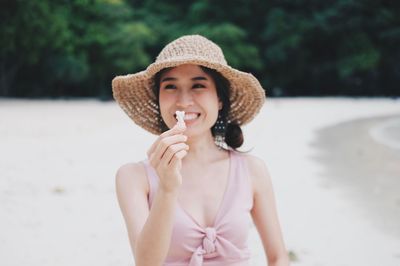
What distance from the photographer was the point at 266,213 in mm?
1898

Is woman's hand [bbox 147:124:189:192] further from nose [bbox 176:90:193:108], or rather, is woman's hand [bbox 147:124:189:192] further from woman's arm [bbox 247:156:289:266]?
woman's arm [bbox 247:156:289:266]

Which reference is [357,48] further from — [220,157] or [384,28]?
[220,157]

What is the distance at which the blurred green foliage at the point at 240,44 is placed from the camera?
90.1 ft

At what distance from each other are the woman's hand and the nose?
317 millimetres

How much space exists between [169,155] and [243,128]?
10.9 meters

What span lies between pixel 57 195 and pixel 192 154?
3.55 meters

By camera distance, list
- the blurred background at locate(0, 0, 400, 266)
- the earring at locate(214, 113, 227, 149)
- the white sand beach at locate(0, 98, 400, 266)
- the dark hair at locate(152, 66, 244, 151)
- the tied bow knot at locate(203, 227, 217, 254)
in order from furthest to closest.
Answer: the blurred background at locate(0, 0, 400, 266), the white sand beach at locate(0, 98, 400, 266), the earring at locate(214, 113, 227, 149), the dark hair at locate(152, 66, 244, 151), the tied bow knot at locate(203, 227, 217, 254)

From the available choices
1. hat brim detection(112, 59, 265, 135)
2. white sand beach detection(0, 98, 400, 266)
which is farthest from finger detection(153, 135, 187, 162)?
white sand beach detection(0, 98, 400, 266)

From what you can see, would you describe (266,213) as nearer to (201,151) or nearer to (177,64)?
(201,151)

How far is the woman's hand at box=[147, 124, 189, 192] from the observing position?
1.36m

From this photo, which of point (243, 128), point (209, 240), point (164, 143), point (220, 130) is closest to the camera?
point (164, 143)

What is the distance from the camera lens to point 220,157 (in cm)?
199

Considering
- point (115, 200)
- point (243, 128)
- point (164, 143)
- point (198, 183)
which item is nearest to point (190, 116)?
point (198, 183)

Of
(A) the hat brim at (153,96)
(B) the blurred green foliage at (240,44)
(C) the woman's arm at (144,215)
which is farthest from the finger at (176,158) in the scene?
(B) the blurred green foliage at (240,44)
